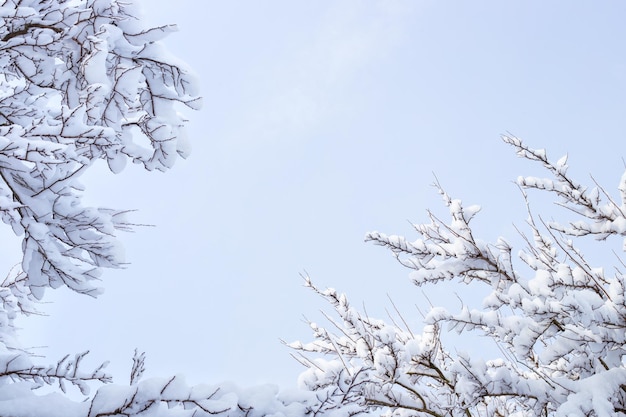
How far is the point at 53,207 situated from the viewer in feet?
8.06

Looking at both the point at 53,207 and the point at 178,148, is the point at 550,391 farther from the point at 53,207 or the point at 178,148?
the point at 53,207

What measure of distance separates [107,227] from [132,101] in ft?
2.56

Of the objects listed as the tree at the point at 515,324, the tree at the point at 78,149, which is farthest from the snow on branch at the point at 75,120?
the tree at the point at 515,324

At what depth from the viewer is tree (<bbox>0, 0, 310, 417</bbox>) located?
5.87ft

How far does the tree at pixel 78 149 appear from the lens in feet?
5.87

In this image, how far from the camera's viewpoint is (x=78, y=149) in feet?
8.66

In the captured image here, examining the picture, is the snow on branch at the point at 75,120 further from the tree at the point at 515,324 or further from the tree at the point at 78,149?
the tree at the point at 515,324

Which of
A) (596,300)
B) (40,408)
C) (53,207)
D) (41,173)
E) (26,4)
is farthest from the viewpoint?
(26,4)

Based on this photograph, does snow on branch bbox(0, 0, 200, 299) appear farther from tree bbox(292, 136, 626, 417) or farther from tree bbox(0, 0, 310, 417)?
tree bbox(292, 136, 626, 417)

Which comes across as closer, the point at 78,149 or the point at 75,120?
the point at 75,120

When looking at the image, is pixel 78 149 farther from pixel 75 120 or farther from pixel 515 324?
pixel 515 324

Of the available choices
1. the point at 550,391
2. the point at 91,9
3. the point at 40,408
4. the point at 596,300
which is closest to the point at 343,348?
the point at 550,391

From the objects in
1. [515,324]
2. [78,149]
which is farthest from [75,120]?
[515,324]

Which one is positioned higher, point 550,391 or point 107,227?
point 107,227
